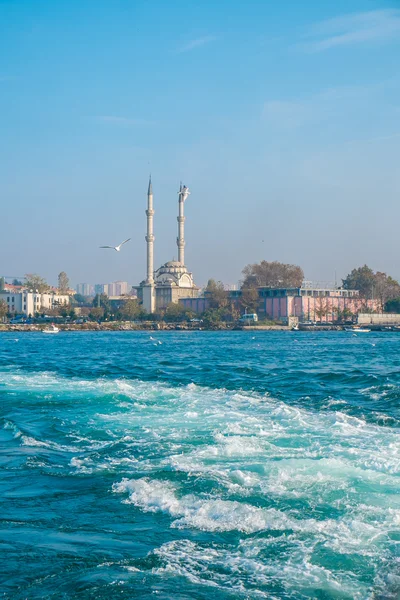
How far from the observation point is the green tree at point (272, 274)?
97688 millimetres

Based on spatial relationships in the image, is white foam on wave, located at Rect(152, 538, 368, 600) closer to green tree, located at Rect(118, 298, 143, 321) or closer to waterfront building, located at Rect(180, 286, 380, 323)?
waterfront building, located at Rect(180, 286, 380, 323)

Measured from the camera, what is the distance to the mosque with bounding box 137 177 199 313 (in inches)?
3642

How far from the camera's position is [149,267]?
93062 millimetres

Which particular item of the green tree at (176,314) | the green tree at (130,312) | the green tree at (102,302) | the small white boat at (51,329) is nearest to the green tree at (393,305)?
the green tree at (176,314)

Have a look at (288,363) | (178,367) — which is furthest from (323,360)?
(178,367)

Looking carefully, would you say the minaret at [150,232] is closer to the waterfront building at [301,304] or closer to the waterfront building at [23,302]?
the waterfront building at [301,304]

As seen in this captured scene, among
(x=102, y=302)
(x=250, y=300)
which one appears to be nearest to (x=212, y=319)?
(x=250, y=300)

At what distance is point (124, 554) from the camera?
18.5 feet

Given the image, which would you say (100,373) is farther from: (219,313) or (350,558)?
(219,313)

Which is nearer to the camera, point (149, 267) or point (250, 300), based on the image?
point (250, 300)

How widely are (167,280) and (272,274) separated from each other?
576 inches

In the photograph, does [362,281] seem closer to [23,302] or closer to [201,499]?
[23,302]

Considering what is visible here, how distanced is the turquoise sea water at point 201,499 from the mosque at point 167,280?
7798cm

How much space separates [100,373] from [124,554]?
16.6 metres
